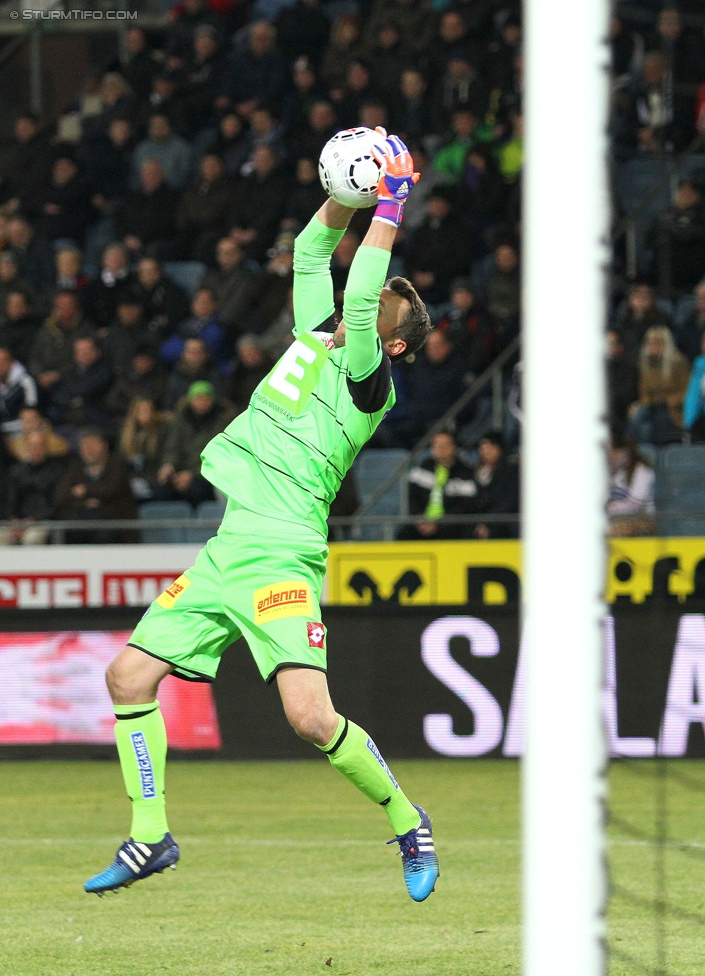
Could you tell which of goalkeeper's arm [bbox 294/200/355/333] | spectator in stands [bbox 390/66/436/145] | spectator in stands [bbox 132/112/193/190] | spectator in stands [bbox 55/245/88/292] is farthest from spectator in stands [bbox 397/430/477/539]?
goalkeeper's arm [bbox 294/200/355/333]

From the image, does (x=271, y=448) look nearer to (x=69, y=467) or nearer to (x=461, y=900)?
(x=461, y=900)

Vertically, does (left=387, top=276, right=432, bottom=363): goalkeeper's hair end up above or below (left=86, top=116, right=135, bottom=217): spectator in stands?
below

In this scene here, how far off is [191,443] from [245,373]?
0.81m

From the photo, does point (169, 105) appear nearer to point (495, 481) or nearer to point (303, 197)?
point (303, 197)

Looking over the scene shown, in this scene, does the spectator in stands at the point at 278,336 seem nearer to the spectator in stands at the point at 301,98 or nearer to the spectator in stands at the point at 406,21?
the spectator in stands at the point at 301,98

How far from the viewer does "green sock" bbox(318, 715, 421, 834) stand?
4.93m

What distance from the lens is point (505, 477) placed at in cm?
1172

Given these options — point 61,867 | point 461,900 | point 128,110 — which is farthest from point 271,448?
point 128,110

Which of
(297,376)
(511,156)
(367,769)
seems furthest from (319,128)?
(367,769)

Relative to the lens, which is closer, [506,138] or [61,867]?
[61,867]

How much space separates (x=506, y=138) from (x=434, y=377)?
2.70m

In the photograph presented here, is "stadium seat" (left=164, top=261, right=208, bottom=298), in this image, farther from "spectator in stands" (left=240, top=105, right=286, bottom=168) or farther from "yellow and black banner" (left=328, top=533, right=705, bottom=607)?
"yellow and black banner" (left=328, top=533, right=705, bottom=607)

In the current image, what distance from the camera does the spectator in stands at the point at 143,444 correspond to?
43.7 ft

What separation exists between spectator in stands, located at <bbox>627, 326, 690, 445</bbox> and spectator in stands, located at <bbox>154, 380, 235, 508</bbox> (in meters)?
3.39
